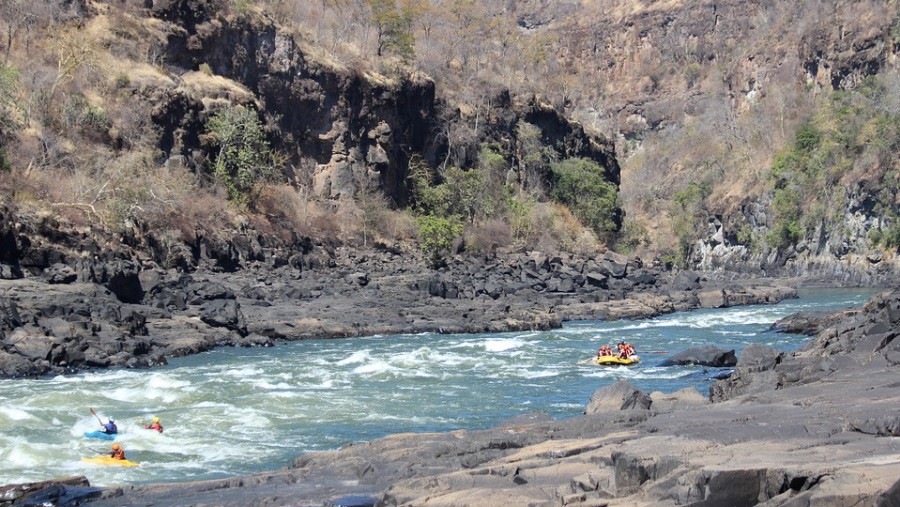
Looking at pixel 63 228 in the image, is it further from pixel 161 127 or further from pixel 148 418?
pixel 148 418

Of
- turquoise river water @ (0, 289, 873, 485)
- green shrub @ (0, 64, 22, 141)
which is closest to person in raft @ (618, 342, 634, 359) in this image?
turquoise river water @ (0, 289, 873, 485)

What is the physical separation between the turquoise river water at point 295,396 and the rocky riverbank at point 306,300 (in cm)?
142

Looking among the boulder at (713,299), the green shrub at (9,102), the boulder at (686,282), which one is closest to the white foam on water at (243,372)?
the green shrub at (9,102)

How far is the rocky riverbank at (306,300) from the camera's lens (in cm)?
2756

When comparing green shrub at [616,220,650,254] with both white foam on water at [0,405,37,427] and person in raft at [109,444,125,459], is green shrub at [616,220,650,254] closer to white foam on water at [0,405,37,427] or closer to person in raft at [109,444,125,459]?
white foam on water at [0,405,37,427]

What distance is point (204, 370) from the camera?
87.7 feet

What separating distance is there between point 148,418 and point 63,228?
2207cm

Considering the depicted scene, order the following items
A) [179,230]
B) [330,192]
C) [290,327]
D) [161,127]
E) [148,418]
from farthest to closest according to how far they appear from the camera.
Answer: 1. [330,192]
2. [161,127]
3. [179,230]
4. [290,327]
5. [148,418]

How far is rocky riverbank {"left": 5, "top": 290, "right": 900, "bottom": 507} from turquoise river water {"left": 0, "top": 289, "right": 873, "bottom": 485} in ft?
8.86

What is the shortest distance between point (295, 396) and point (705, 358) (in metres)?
11.2

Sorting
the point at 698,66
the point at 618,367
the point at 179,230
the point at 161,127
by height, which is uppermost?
the point at 698,66

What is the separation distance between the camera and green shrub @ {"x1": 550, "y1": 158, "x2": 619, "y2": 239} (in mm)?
77625

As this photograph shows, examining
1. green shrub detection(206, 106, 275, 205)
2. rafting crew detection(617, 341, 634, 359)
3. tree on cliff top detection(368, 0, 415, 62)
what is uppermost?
tree on cliff top detection(368, 0, 415, 62)

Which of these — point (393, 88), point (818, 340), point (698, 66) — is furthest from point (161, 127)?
point (698, 66)
